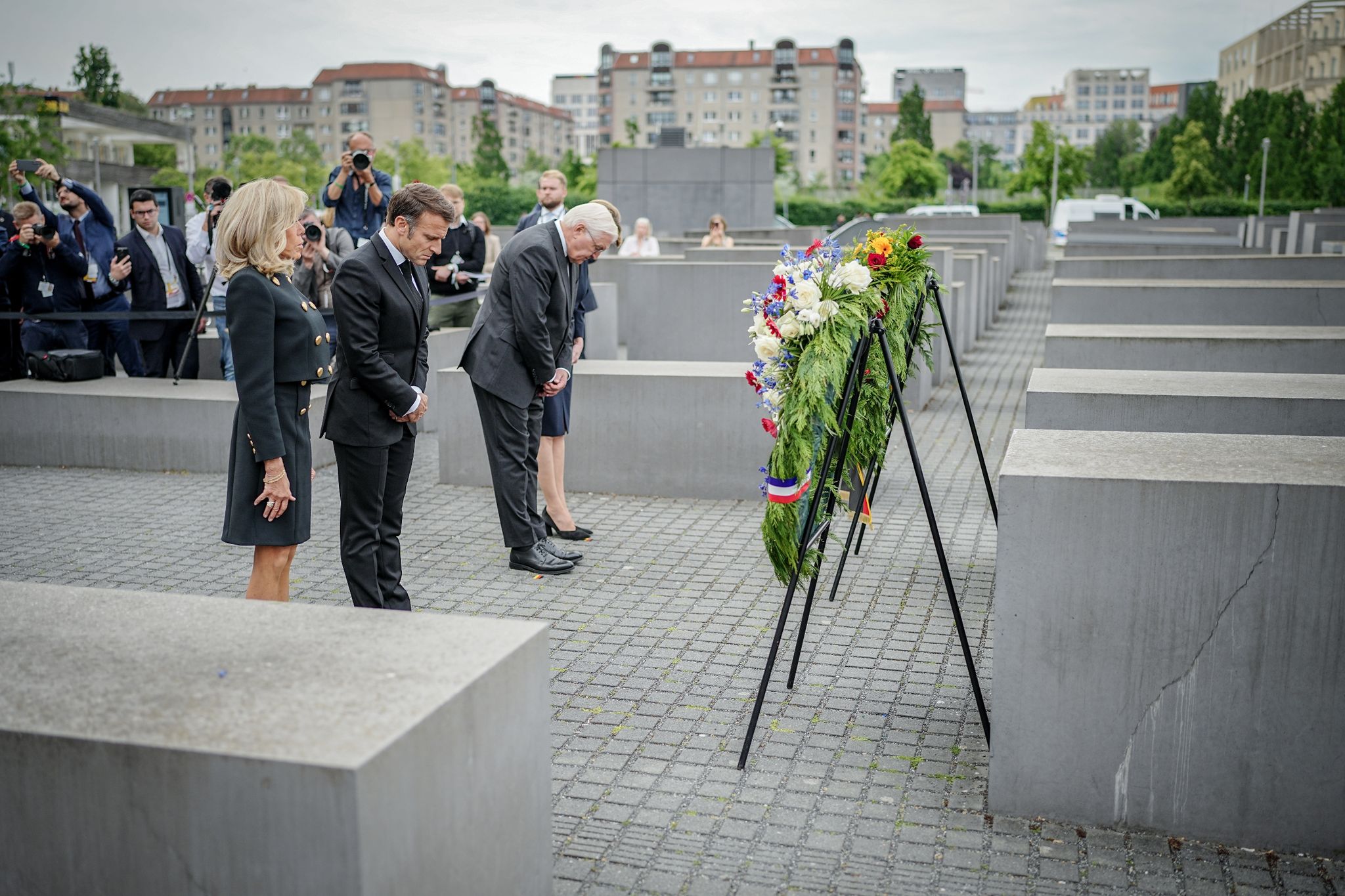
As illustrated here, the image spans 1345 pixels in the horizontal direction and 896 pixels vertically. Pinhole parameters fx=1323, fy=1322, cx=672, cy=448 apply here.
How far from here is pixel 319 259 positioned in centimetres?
1071

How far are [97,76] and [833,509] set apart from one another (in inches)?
4872

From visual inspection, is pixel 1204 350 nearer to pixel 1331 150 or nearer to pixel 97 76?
pixel 1331 150

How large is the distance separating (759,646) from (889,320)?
1.69 meters

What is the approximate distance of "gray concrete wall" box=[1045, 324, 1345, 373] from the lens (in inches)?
349

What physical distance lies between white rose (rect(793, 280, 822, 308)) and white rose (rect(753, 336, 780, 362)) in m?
0.17

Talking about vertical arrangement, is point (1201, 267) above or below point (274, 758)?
above

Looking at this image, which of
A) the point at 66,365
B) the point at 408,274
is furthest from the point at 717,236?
the point at 408,274

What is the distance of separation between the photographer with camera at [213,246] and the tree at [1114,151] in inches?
4475

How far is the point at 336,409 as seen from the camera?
5.66 metres

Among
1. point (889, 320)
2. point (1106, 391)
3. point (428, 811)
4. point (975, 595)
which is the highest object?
point (889, 320)

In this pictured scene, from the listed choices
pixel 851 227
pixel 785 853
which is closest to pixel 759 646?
pixel 785 853

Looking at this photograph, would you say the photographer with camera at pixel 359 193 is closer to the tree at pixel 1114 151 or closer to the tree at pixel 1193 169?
the tree at pixel 1193 169

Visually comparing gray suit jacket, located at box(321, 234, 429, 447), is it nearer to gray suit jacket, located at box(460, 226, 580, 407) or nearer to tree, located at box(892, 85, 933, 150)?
gray suit jacket, located at box(460, 226, 580, 407)

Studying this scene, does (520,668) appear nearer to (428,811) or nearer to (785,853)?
(428,811)
